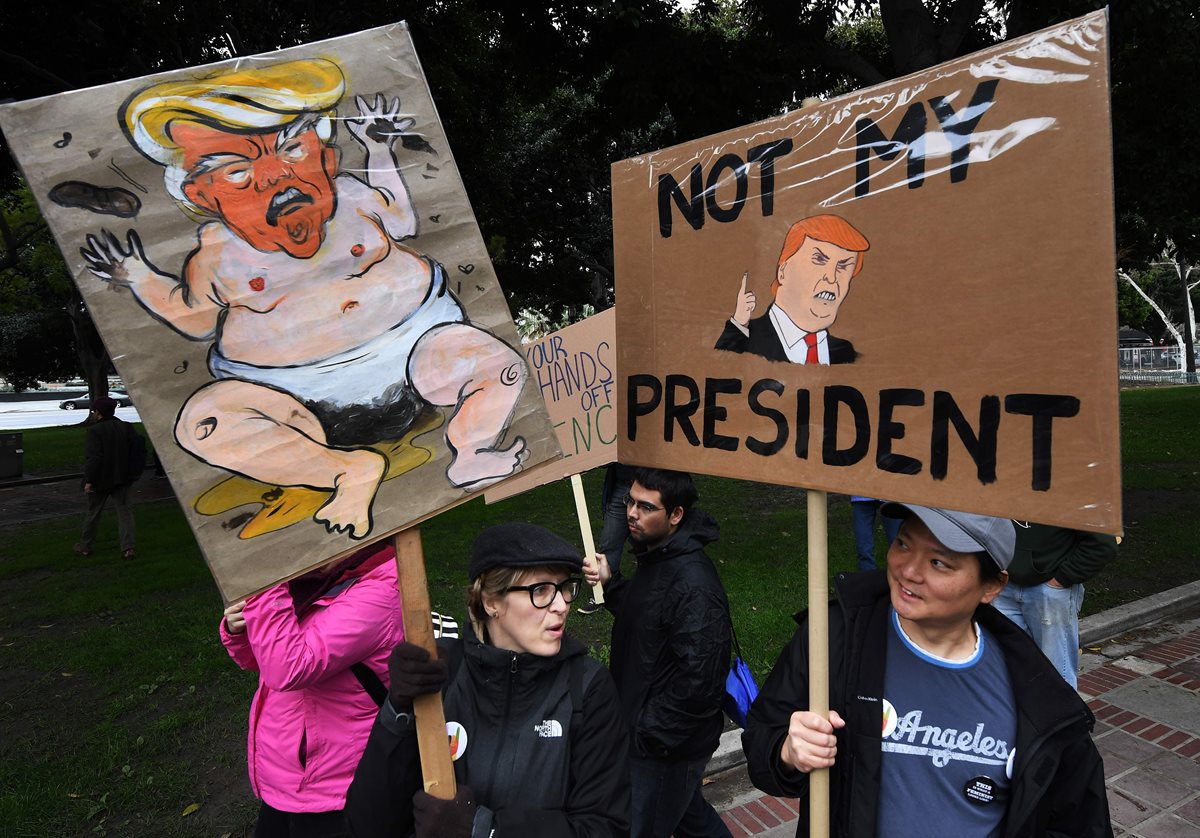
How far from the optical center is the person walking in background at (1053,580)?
364cm

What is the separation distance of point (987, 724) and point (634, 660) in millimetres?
1411

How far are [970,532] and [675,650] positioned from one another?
1.29 metres

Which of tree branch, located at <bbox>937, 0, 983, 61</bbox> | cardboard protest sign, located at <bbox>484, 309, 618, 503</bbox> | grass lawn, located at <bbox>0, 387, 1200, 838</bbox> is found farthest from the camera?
tree branch, located at <bbox>937, 0, 983, 61</bbox>

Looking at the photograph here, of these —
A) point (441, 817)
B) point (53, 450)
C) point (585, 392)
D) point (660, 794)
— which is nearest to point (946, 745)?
point (441, 817)

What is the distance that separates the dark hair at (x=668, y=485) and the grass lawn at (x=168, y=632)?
104 inches

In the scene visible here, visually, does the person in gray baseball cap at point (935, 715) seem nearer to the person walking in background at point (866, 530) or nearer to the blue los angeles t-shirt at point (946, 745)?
the blue los angeles t-shirt at point (946, 745)

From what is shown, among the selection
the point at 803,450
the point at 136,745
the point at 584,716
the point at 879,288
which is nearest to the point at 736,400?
the point at 803,450

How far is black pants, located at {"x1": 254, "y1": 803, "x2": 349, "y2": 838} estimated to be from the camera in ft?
7.79

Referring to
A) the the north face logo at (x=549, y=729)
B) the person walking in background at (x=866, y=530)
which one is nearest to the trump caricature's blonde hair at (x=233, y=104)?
the the north face logo at (x=549, y=729)

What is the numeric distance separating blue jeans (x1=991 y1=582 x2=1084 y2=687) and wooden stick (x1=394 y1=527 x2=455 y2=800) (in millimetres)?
3099

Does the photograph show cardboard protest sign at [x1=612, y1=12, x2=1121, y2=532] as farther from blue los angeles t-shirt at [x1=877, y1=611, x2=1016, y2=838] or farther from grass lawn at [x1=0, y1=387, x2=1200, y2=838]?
grass lawn at [x1=0, y1=387, x2=1200, y2=838]

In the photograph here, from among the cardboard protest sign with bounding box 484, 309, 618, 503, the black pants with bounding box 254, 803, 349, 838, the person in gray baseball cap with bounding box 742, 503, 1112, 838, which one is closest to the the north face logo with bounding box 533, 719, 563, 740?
the person in gray baseball cap with bounding box 742, 503, 1112, 838

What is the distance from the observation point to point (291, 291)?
1.73 m

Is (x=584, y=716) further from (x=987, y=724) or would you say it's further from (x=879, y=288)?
(x=879, y=288)
